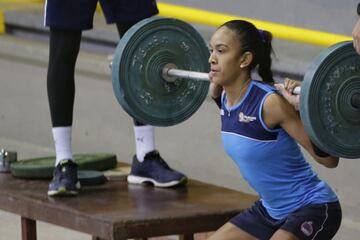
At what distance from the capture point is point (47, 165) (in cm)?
570

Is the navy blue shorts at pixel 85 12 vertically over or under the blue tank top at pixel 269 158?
over

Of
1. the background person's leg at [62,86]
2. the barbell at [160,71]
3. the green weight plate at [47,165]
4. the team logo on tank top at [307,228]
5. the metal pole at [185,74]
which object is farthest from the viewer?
the green weight plate at [47,165]

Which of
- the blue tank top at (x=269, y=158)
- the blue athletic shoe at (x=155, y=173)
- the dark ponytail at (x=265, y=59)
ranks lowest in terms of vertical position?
the blue athletic shoe at (x=155, y=173)

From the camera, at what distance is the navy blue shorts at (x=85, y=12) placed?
5.29 m

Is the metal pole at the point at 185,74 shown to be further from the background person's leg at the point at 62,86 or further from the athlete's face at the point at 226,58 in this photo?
the background person's leg at the point at 62,86

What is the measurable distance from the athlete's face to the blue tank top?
0.28 ft

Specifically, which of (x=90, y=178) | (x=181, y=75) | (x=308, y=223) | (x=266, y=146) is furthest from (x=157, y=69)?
(x=308, y=223)

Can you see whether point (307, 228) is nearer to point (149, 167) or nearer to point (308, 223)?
point (308, 223)

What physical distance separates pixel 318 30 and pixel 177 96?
1797 mm

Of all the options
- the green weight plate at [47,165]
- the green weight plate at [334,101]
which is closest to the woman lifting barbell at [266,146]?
the green weight plate at [334,101]

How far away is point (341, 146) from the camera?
14.6ft

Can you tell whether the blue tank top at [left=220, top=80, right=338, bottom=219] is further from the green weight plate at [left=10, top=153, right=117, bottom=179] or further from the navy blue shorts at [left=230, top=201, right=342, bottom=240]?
the green weight plate at [left=10, top=153, right=117, bottom=179]

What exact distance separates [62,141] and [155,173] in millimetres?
421

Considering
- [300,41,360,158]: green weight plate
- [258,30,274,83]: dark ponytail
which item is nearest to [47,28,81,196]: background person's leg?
[258,30,274,83]: dark ponytail
